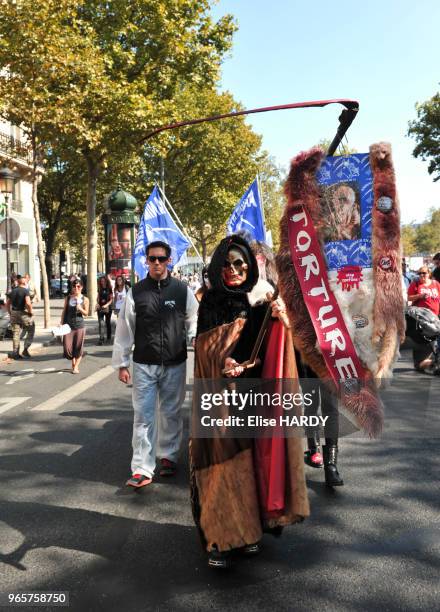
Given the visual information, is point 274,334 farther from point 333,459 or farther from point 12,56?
point 12,56

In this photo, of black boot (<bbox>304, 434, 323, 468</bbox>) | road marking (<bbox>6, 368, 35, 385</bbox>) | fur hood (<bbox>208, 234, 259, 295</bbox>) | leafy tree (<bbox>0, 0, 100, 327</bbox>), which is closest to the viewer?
fur hood (<bbox>208, 234, 259, 295</bbox>)

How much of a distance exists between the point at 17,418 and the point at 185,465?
110 inches

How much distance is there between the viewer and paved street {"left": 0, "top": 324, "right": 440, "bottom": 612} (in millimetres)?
3041

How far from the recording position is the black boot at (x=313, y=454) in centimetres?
512

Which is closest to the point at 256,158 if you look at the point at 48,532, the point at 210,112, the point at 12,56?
the point at 210,112

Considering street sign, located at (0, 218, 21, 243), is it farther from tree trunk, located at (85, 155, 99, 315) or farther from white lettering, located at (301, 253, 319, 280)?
white lettering, located at (301, 253, 319, 280)

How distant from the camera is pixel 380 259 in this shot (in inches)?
130

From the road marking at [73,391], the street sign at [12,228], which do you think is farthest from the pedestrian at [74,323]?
the street sign at [12,228]

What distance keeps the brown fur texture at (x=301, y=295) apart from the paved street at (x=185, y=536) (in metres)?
0.75

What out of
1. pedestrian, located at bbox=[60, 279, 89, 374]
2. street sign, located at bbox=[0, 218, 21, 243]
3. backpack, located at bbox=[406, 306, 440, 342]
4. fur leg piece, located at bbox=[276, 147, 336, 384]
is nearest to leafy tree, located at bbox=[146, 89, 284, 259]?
street sign, located at bbox=[0, 218, 21, 243]

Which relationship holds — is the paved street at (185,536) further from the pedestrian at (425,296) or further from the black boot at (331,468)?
the pedestrian at (425,296)

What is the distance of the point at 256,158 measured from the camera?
4353 centimetres

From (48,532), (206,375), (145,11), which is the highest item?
(145,11)

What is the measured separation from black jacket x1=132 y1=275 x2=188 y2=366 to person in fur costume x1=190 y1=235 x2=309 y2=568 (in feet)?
4.08
